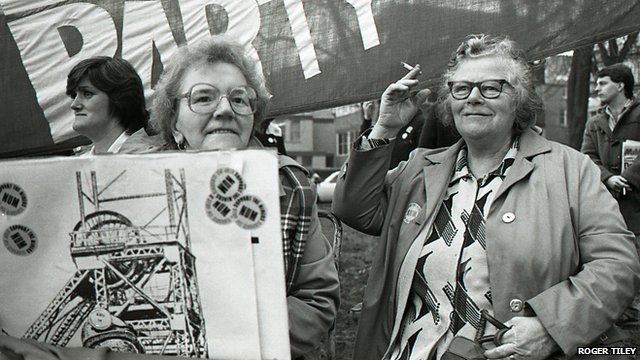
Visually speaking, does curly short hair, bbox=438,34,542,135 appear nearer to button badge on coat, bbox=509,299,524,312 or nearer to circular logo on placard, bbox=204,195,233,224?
button badge on coat, bbox=509,299,524,312

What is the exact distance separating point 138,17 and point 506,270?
2.30m

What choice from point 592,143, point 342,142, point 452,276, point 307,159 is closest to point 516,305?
point 452,276

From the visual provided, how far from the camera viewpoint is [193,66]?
234 cm

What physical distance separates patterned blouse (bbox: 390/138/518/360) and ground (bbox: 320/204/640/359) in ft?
2.07

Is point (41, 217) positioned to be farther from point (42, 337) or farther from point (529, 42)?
point (529, 42)

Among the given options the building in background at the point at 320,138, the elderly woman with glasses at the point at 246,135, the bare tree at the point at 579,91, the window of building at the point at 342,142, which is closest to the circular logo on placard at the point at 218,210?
the elderly woman with glasses at the point at 246,135

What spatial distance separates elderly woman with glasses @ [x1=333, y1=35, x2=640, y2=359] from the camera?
2344mm

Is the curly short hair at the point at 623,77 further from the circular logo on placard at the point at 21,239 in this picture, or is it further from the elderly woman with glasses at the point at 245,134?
the circular logo on placard at the point at 21,239

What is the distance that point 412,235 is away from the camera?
2.66 meters

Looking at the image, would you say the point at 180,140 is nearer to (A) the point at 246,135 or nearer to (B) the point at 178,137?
(B) the point at 178,137

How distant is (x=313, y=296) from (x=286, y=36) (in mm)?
1784

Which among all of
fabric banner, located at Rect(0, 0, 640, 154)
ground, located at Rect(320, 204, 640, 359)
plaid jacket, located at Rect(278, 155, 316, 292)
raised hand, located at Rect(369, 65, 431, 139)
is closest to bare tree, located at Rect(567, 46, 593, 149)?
ground, located at Rect(320, 204, 640, 359)

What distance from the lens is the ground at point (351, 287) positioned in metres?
4.96

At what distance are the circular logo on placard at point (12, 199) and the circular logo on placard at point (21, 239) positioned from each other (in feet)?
0.15
